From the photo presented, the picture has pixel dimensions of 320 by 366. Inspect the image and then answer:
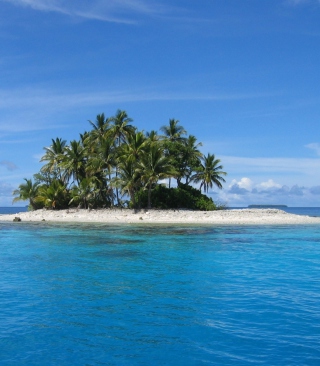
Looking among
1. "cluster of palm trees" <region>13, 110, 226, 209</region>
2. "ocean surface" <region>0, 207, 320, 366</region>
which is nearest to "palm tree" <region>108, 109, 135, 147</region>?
"cluster of palm trees" <region>13, 110, 226, 209</region>

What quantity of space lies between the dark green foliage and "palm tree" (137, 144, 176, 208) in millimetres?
3353

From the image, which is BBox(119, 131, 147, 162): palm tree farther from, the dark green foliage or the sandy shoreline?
the sandy shoreline

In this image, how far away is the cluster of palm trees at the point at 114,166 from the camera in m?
44.5

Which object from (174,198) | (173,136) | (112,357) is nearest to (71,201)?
(174,198)

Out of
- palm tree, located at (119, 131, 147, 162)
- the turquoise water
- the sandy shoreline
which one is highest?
palm tree, located at (119, 131, 147, 162)

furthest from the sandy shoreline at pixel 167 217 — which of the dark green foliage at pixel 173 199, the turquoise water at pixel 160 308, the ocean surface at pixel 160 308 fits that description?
the ocean surface at pixel 160 308

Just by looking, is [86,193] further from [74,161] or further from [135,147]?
[135,147]

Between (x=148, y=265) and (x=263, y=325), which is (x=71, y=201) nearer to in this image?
(x=148, y=265)

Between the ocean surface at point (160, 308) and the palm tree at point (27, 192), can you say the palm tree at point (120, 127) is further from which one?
the ocean surface at point (160, 308)

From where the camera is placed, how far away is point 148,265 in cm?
1662

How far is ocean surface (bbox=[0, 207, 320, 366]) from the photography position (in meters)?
7.36

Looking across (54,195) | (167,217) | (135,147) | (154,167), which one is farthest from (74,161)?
(167,217)

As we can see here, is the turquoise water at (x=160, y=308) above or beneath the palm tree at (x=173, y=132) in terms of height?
beneath

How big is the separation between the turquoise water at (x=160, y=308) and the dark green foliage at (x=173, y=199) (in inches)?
1075
